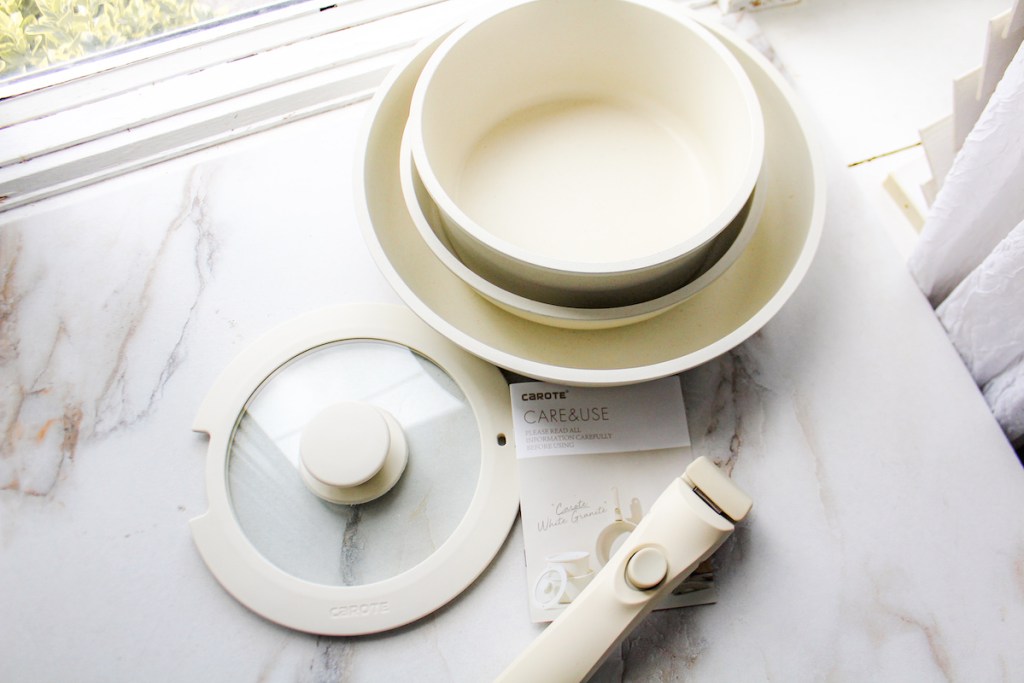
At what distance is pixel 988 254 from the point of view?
629 mm

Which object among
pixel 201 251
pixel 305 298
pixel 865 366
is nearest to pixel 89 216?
pixel 201 251

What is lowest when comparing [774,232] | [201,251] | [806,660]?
[806,660]

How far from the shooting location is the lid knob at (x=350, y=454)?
1.89ft

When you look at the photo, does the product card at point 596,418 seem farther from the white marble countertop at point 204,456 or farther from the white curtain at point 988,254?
the white curtain at point 988,254

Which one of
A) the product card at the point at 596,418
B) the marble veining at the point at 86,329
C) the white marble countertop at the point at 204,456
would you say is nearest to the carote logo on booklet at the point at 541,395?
the product card at the point at 596,418

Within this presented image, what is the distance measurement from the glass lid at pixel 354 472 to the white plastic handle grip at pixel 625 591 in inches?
3.8

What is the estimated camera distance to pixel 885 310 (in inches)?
26.8

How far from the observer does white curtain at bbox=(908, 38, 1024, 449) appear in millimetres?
531

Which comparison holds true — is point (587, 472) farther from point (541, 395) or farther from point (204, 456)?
point (204, 456)

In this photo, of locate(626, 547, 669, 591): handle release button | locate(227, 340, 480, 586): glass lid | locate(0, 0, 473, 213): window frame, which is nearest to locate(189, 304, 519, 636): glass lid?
locate(227, 340, 480, 586): glass lid

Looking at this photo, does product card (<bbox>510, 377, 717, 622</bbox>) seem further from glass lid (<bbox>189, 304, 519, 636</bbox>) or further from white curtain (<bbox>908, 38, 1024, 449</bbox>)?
white curtain (<bbox>908, 38, 1024, 449</bbox>)

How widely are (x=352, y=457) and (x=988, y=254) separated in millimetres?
563

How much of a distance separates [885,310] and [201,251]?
652mm

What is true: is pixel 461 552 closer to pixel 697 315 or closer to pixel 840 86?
pixel 697 315
